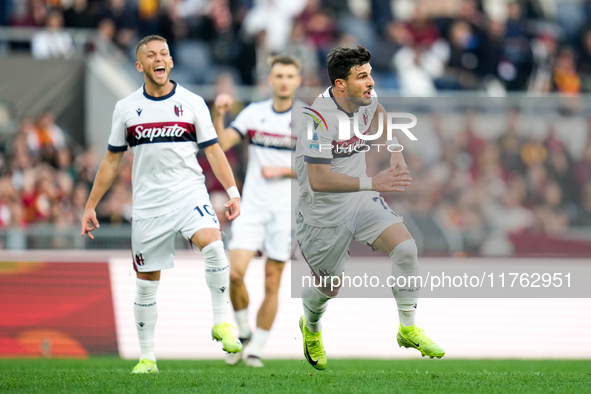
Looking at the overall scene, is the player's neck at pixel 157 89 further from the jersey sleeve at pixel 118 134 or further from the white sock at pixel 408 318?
the white sock at pixel 408 318

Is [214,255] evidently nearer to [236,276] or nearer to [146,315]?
[146,315]

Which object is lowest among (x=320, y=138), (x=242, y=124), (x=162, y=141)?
(x=320, y=138)

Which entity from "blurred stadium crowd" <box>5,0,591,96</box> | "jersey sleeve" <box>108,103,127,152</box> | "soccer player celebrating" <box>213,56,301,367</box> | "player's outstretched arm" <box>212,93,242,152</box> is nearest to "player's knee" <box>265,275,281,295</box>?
"soccer player celebrating" <box>213,56,301,367</box>

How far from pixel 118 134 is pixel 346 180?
2.31m

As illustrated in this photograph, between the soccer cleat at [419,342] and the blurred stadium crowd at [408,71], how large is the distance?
6.44 metres

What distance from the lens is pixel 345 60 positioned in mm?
7660

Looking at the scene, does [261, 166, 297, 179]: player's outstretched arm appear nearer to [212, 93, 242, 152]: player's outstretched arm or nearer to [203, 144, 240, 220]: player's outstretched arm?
[212, 93, 242, 152]: player's outstretched arm

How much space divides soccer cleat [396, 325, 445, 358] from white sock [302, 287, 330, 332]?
784 mm

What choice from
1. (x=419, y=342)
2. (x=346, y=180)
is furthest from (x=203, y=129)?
(x=419, y=342)

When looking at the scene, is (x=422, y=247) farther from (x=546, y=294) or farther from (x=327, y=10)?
(x=327, y=10)

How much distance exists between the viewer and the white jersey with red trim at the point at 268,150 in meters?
10.3

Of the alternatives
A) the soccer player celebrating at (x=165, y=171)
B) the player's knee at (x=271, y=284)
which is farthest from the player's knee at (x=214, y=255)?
the player's knee at (x=271, y=284)

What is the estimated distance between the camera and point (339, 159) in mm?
7816

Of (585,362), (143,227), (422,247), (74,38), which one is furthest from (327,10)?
(143,227)
